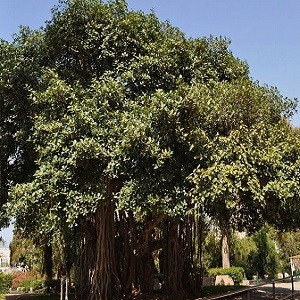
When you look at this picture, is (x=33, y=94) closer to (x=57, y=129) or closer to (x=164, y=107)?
(x=57, y=129)

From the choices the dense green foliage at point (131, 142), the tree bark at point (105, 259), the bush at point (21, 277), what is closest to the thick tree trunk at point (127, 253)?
the dense green foliage at point (131, 142)

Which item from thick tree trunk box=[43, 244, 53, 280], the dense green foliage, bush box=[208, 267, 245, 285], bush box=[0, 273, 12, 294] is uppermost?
the dense green foliage

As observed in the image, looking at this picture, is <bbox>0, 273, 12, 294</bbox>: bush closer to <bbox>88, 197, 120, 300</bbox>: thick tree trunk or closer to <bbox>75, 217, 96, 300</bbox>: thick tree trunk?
<bbox>75, 217, 96, 300</bbox>: thick tree trunk

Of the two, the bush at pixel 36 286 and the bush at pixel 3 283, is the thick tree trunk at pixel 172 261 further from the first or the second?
the bush at pixel 36 286

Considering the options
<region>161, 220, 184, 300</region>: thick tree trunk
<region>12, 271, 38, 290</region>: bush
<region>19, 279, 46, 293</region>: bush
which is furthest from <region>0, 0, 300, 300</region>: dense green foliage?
<region>12, 271, 38, 290</region>: bush

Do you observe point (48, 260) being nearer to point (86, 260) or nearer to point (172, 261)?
point (86, 260)

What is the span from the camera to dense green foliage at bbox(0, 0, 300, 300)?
28.9 feet

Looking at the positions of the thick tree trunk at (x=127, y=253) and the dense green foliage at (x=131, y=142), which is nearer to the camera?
the dense green foliage at (x=131, y=142)

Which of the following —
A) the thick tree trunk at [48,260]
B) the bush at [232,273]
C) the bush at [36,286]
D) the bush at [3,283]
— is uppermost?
the thick tree trunk at [48,260]

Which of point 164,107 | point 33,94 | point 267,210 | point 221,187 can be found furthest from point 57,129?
point 267,210

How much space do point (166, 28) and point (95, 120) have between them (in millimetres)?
4082

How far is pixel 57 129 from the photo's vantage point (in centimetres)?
944

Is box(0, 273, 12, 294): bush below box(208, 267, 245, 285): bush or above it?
above

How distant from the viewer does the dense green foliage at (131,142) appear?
28.9ft
